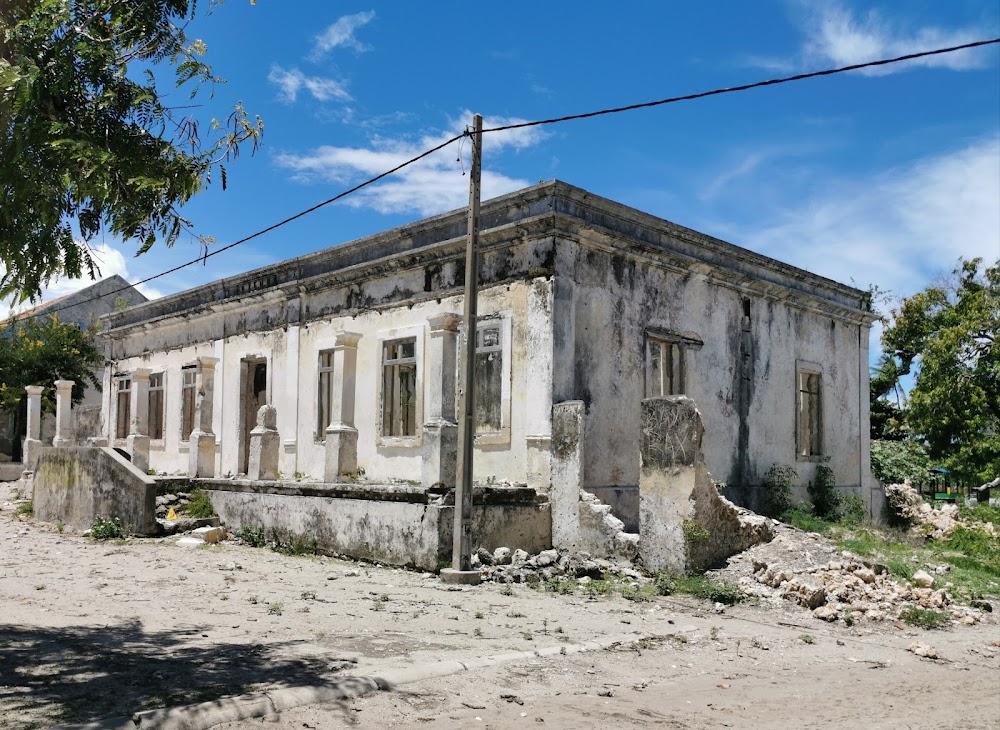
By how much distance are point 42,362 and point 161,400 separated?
34.6ft

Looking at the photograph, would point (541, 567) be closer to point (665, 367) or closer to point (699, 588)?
point (699, 588)

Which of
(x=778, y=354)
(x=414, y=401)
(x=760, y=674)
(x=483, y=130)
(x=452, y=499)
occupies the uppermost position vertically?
(x=483, y=130)

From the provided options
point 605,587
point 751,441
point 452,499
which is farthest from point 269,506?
point 751,441

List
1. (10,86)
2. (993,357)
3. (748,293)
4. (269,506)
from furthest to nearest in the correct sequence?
1. (993,357)
2. (748,293)
3. (269,506)
4. (10,86)

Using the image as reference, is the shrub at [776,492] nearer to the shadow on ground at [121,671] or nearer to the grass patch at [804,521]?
the grass patch at [804,521]

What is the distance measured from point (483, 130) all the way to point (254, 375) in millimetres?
9967

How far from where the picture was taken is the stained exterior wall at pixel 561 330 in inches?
495

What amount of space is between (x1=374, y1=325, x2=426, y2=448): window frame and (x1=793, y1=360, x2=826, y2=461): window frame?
24.3ft

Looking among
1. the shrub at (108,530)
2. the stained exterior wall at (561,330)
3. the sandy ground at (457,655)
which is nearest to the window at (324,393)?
the stained exterior wall at (561,330)

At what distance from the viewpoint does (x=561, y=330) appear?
40.4 ft

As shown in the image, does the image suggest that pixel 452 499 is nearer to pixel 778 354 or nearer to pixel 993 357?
pixel 778 354

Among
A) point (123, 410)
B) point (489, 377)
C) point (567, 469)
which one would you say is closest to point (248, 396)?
point (123, 410)

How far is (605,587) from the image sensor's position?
9977mm

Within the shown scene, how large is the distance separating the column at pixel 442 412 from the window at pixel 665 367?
12.1 feet
